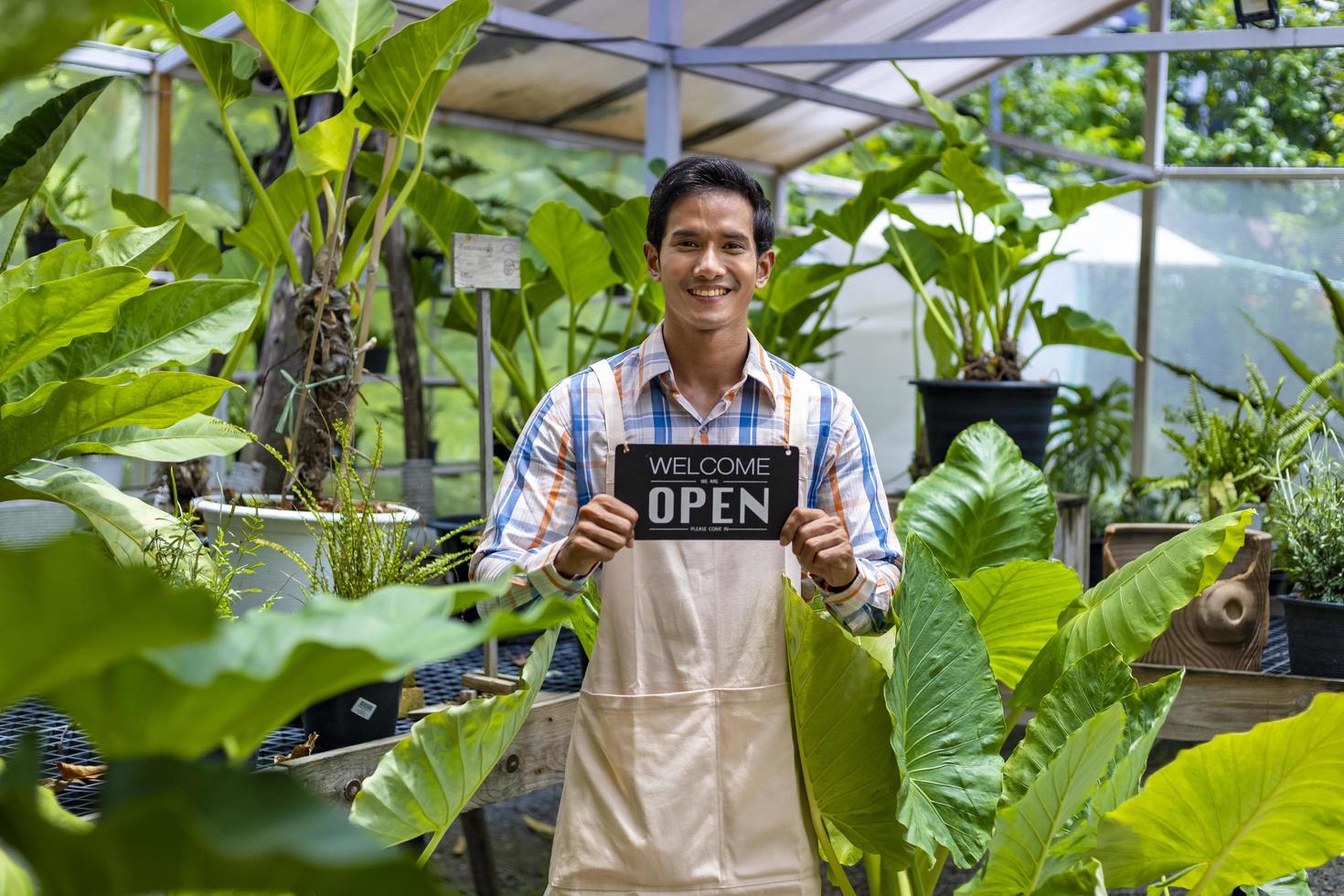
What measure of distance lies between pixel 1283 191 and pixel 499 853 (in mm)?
3968

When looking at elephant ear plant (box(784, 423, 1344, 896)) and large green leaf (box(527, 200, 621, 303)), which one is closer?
elephant ear plant (box(784, 423, 1344, 896))

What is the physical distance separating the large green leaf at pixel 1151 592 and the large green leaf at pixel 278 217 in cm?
155

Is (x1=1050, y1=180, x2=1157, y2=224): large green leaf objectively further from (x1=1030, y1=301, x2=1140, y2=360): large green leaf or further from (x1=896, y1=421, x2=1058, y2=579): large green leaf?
(x1=896, y1=421, x2=1058, y2=579): large green leaf

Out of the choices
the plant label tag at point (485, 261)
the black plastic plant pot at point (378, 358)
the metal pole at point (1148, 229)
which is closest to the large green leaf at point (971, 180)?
the plant label tag at point (485, 261)

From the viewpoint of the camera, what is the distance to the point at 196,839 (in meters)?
0.52

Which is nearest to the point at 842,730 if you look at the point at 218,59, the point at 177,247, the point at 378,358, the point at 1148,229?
the point at 218,59

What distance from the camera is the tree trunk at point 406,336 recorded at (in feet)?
13.4

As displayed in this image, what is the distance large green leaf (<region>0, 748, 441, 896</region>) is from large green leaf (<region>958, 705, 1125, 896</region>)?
107 cm

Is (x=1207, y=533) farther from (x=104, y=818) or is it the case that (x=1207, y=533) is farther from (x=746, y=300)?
(x=104, y=818)

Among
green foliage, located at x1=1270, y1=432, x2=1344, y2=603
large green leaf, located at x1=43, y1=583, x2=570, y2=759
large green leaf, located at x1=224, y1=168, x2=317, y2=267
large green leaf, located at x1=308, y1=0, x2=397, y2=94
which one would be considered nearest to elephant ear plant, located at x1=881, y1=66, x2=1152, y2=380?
green foliage, located at x1=1270, y1=432, x2=1344, y2=603

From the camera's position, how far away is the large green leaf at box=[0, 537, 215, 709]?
54cm

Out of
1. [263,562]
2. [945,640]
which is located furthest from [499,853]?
[945,640]

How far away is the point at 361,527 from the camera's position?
6.91ft

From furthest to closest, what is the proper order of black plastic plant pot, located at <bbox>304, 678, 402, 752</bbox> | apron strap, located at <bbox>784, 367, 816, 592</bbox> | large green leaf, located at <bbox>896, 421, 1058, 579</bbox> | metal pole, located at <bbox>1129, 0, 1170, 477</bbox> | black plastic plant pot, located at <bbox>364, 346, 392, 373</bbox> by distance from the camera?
metal pole, located at <bbox>1129, 0, 1170, 477</bbox>
black plastic plant pot, located at <bbox>364, 346, 392, 373</bbox>
large green leaf, located at <bbox>896, 421, 1058, 579</bbox>
black plastic plant pot, located at <bbox>304, 678, 402, 752</bbox>
apron strap, located at <bbox>784, 367, 816, 592</bbox>
